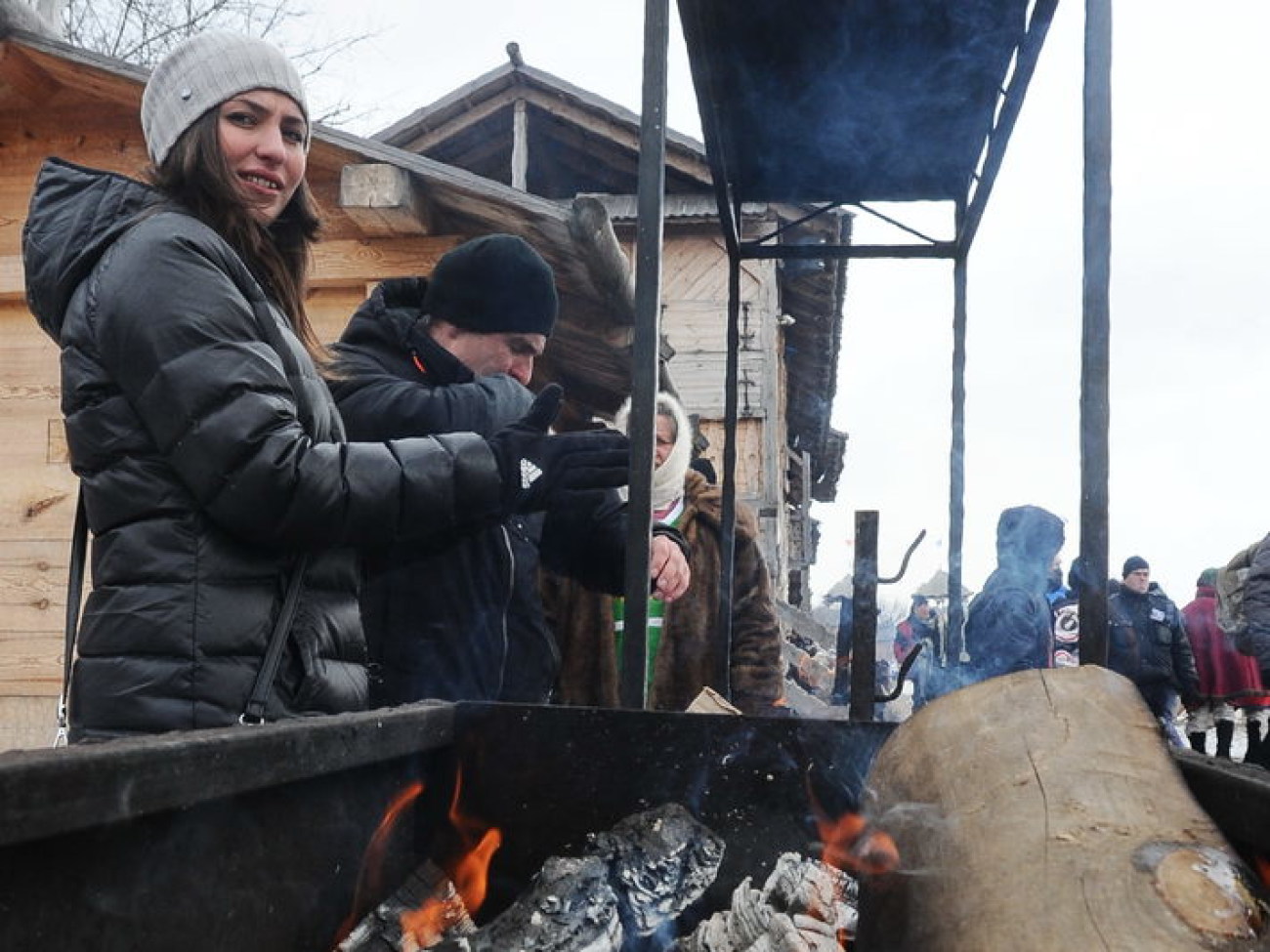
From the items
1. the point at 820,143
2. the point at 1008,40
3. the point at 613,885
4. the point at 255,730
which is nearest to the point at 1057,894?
the point at 613,885

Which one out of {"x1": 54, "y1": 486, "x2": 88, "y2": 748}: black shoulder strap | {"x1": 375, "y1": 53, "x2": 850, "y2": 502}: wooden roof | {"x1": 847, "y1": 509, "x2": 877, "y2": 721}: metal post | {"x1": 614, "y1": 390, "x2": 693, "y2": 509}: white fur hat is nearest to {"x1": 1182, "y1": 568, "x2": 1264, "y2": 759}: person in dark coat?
{"x1": 375, "y1": 53, "x2": 850, "y2": 502}: wooden roof

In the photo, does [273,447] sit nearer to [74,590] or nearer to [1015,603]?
[74,590]

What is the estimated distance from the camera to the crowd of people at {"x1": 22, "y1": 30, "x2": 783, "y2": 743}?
5.14 ft

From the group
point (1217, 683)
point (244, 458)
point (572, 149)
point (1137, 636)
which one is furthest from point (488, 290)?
point (572, 149)

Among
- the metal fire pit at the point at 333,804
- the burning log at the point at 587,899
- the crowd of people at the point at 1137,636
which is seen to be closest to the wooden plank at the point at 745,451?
the crowd of people at the point at 1137,636

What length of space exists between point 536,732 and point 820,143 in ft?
10.2

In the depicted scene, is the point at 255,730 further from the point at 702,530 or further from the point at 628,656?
the point at 702,530

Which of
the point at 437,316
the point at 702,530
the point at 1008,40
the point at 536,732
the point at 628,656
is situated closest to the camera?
the point at 536,732

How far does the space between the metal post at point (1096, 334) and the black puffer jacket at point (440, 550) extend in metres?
1.19

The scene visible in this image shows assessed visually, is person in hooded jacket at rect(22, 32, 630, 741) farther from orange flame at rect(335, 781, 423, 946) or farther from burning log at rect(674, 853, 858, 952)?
burning log at rect(674, 853, 858, 952)

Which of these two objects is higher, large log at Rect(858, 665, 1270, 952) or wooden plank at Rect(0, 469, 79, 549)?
wooden plank at Rect(0, 469, 79, 549)

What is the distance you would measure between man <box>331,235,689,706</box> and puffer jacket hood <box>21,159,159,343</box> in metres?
0.86

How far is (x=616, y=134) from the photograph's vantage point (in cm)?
1187

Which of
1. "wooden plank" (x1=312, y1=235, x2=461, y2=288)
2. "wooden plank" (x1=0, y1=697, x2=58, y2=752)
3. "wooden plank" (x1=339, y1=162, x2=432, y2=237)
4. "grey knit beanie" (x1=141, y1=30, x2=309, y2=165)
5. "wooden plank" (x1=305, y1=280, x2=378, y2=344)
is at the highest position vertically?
"wooden plank" (x1=339, y1=162, x2=432, y2=237)
